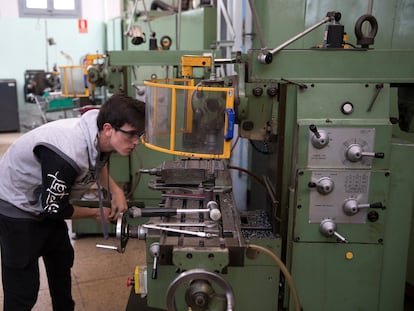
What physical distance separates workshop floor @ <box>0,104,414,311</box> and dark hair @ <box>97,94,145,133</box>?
979 mm

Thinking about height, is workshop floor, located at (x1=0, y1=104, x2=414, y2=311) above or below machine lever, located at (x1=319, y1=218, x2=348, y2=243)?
below

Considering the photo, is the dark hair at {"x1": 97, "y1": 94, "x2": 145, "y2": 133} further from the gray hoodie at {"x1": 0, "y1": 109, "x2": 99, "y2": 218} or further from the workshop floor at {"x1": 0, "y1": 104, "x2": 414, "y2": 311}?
the workshop floor at {"x1": 0, "y1": 104, "x2": 414, "y2": 311}

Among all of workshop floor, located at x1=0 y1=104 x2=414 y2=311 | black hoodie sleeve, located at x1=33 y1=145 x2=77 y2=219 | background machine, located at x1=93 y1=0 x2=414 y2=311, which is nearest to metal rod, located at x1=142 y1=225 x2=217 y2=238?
background machine, located at x1=93 y1=0 x2=414 y2=311

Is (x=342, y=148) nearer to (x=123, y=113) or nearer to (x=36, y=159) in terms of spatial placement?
(x=123, y=113)

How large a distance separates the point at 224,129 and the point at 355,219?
431mm

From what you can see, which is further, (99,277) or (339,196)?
(99,277)

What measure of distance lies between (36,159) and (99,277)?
105 centimetres

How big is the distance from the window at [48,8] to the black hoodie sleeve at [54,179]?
15.4 feet

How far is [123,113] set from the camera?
3.81 ft

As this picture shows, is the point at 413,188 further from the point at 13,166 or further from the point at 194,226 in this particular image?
the point at 13,166

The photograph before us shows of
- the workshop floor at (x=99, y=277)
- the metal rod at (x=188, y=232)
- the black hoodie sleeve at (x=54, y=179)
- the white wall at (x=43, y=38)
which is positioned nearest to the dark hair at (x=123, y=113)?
the black hoodie sleeve at (x=54, y=179)

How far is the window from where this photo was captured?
5242 mm

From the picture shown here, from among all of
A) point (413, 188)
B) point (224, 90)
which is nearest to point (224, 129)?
point (224, 90)

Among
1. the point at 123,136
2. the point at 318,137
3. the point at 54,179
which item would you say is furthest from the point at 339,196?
the point at 54,179
